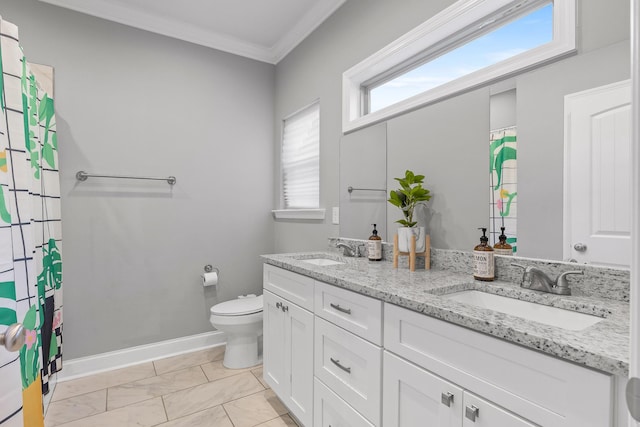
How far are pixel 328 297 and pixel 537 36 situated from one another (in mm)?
1414

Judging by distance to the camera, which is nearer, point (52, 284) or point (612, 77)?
point (612, 77)

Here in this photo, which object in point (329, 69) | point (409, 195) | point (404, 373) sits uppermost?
point (329, 69)

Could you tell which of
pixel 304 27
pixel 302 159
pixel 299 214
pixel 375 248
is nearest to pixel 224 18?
pixel 304 27

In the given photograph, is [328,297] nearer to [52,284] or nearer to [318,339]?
[318,339]

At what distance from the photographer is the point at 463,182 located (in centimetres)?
154

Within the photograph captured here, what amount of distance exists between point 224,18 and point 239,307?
229 centimetres

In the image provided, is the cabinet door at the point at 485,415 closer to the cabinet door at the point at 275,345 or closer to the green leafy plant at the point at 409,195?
the green leafy plant at the point at 409,195

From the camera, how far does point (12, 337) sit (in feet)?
2.32

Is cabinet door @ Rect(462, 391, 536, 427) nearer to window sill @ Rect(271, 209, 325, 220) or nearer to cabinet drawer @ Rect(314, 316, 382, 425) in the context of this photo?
cabinet drawer @ Rect(314, 316, 382, 425)

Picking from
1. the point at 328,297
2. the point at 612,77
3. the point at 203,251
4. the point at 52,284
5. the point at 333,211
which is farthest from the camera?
the point at 203,251

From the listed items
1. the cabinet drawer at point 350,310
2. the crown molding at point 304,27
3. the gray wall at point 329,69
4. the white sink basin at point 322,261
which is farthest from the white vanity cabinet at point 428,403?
the crown molding at point 304,27

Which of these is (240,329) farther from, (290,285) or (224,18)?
(224,18)

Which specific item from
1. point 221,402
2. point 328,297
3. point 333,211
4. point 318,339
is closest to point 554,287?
point 328,297

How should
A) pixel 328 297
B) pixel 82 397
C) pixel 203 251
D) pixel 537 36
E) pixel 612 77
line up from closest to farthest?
pixel 612 77 → pixel 537 36 → pixel 328 297 → pixel 82 397 → pixel 203 251
